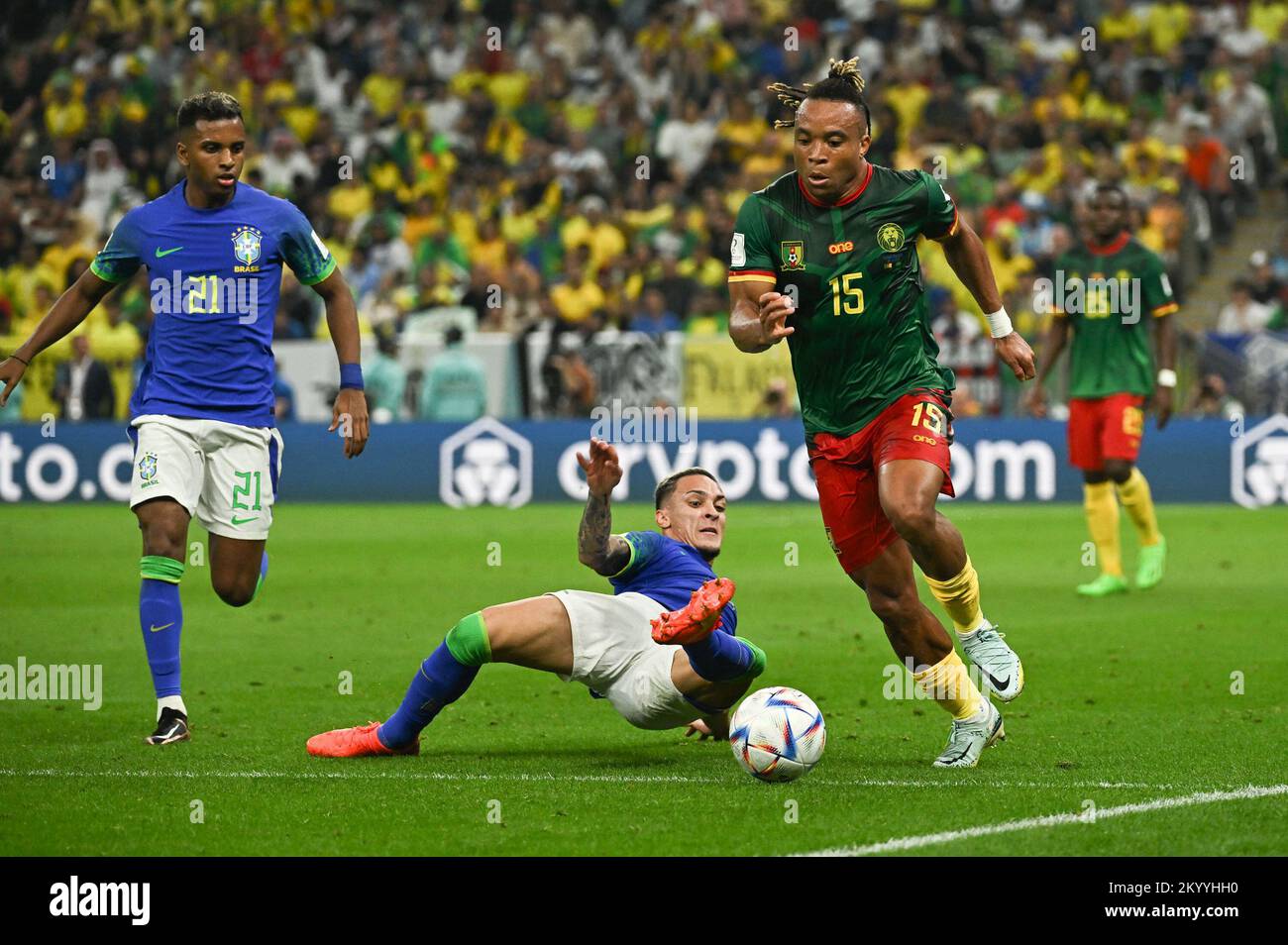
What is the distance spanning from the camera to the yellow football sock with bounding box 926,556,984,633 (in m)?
6.85

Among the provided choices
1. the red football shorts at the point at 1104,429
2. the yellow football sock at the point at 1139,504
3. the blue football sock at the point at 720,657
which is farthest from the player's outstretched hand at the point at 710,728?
the yellow football sock at the point at 1139,504

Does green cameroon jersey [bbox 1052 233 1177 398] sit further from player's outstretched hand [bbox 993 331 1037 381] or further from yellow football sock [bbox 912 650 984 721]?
yellow football sock [bbox 912 650 984 721]

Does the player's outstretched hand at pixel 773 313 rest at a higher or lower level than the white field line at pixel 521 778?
higher

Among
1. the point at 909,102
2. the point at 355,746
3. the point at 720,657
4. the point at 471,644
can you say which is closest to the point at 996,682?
the point at 720,657

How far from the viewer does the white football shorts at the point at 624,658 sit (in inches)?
270

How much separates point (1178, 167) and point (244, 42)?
13.8m

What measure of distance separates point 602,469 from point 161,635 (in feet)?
7.10

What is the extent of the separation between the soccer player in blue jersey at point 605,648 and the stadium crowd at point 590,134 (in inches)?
563

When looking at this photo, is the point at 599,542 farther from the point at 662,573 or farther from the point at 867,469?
the point at 867,469

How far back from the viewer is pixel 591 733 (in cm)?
782

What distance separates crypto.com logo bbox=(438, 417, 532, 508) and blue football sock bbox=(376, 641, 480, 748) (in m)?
13.4

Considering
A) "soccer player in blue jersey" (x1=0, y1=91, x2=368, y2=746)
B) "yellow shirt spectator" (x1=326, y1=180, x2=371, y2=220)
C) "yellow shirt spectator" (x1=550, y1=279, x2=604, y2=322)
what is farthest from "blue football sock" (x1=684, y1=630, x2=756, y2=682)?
"yellow shirt spectator" (x1=326, y1=180, x2=371, y2=220)

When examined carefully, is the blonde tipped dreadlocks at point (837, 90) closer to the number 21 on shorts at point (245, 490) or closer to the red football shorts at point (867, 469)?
the red football shorts at point (867, 469)

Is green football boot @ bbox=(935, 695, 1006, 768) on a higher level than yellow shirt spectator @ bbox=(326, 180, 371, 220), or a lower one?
lower
